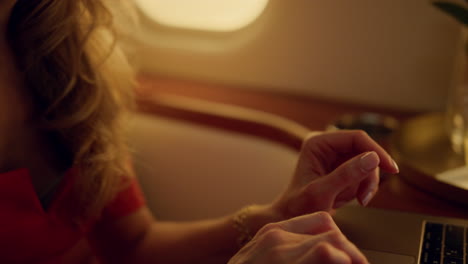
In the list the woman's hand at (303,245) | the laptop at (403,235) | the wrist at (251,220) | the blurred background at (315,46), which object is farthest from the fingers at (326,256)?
the blurred background at (315,46)

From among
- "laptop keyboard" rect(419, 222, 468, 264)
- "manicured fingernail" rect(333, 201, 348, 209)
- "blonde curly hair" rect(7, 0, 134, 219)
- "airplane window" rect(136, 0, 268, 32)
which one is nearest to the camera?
"laptop keyboard" rect(419, 222, 468, 264)

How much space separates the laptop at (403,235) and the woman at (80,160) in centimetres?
3

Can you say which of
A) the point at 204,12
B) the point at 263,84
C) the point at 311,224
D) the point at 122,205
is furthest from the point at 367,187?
the point at 204,12

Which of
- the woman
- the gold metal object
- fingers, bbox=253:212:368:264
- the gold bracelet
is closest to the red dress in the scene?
the woman

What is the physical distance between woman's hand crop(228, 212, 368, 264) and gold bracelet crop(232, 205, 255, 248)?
0.62 feet

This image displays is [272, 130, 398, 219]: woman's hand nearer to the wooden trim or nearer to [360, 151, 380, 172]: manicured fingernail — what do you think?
[360, 151, 380, 172]: manicured fingernail

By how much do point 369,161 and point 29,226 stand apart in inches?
17.0

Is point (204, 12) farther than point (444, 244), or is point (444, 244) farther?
point (204, 12)

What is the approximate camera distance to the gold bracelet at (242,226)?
667mm

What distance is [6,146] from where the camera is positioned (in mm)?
701

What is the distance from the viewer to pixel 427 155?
0.73m

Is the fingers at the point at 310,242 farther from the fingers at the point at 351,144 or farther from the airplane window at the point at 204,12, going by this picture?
the airplane window at the point at 204,12

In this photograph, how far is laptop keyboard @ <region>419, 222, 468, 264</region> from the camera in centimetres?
50

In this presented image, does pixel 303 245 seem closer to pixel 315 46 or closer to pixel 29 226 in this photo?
pixel 29 226
